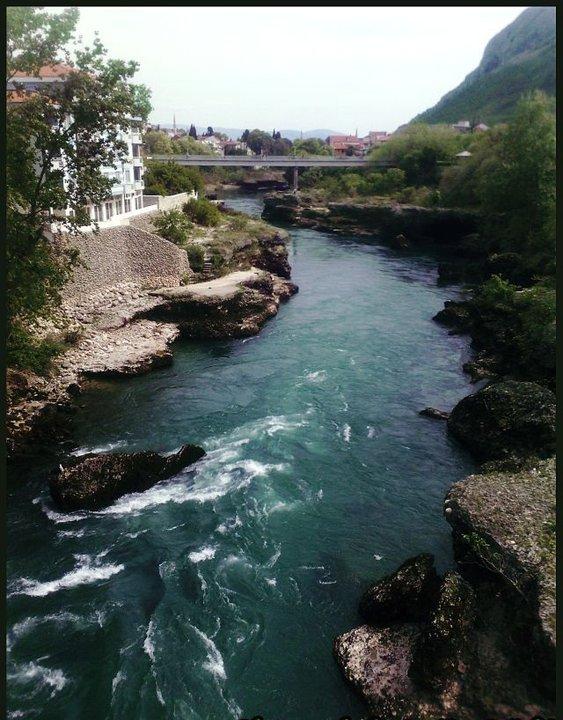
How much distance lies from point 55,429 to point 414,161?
7257 centimetres

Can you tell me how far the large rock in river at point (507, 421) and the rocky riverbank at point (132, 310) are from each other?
15779mm

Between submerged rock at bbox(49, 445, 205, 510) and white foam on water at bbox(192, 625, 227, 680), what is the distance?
21.2 ft

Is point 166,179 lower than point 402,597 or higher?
higher

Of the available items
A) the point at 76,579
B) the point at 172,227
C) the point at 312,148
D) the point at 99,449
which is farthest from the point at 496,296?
the point at 312,148

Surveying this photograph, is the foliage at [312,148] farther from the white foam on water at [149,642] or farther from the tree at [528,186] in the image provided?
the white foam on water at [149,642]

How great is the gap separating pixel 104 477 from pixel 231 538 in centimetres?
484

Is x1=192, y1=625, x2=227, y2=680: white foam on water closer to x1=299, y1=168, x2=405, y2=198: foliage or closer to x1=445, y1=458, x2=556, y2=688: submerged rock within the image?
x1=445, y1=458, x2=556, y2=688: submerged rock

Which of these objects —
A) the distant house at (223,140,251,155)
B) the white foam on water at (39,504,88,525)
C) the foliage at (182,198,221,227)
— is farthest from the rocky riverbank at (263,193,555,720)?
the distant house at (223,140,251,155)

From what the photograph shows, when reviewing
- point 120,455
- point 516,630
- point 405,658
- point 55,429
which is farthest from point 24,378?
point 516,630

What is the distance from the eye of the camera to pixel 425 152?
80500 mm

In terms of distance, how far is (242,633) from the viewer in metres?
13.3

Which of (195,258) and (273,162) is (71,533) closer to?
(195,258)

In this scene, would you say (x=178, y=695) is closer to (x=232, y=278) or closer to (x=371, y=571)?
(x=371, y=571)

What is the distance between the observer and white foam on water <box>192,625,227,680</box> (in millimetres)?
12297
